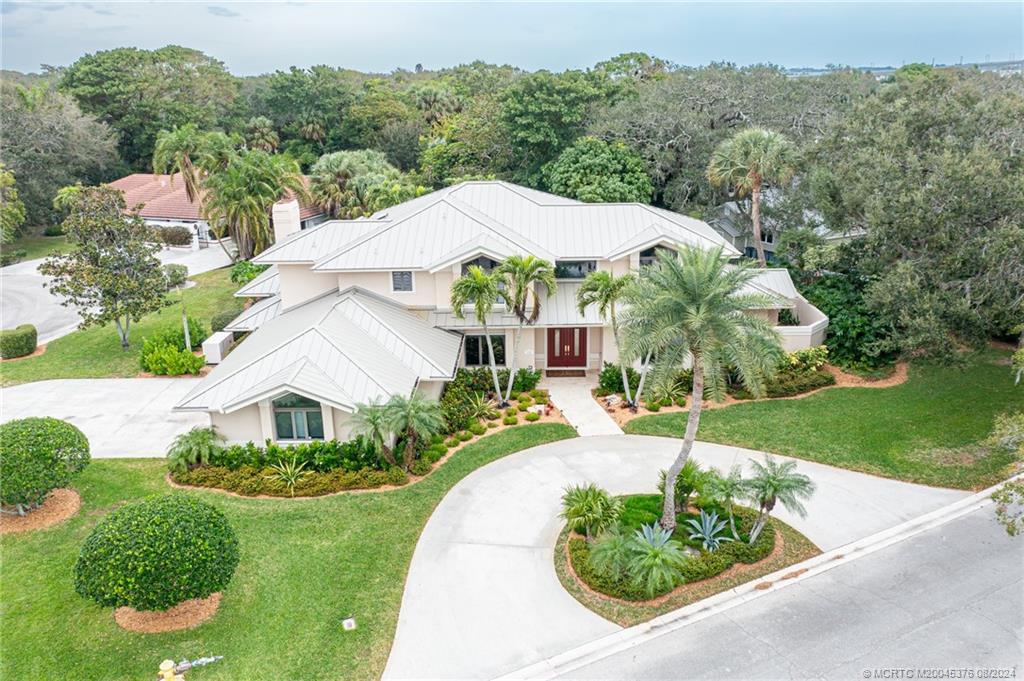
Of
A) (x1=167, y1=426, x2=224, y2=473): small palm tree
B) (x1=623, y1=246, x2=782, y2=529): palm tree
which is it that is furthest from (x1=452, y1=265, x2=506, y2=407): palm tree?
(x1=167, y1=426, x2=224, y2=473): small palm tree

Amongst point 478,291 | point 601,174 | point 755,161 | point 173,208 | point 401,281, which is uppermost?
point 755,161

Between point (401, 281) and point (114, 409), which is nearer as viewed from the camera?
point (114, 409)

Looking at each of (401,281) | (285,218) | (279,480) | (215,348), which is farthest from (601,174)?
(279,480)

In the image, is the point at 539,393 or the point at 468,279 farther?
the point at 539,393

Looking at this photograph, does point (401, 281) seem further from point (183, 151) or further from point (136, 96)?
point (136, 96)

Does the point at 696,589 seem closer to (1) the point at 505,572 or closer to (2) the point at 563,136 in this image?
(1) the point at 505,572

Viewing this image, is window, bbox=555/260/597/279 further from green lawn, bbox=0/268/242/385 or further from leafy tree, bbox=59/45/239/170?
leafy tree, bbox=59/45/239/170

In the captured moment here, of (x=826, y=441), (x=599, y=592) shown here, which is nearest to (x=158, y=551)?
(x=599, y=592)
